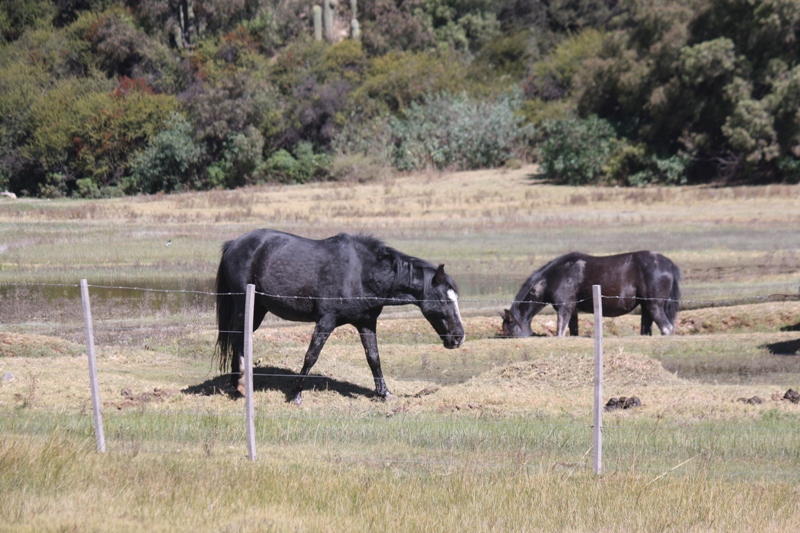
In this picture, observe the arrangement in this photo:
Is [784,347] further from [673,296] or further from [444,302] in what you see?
[444,302]

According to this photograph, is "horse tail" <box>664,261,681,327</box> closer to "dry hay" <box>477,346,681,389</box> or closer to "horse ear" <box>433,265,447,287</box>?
"dry hay" <box>477,346,681,389</box>

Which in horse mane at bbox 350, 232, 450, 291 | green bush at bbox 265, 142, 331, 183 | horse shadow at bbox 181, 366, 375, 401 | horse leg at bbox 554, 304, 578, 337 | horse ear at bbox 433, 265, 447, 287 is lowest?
horse shadow at bbox 181, 366, 375, 401

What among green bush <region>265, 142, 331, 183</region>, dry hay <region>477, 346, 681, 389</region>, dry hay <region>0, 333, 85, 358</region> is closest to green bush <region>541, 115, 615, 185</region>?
green bush <region>265, 142, 331, 183</region>

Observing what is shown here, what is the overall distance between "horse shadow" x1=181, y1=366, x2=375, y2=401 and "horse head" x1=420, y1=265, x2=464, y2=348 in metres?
1.52

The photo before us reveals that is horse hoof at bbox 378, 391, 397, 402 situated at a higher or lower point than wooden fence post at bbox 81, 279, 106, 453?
lower

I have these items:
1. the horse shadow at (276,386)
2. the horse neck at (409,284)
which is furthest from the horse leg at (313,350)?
the horse neck at (409,284)

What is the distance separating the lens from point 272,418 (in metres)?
11.7

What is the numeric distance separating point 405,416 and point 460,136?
50.8 metres

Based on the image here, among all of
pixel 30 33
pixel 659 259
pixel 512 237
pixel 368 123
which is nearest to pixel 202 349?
pixel 659 259

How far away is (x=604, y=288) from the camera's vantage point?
19.9 m

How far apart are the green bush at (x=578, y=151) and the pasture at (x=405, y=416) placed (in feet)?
67.0

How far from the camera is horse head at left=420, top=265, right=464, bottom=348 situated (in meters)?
13.4

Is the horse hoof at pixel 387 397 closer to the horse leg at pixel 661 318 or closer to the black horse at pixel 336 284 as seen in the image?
the black horse at pixel 336 284

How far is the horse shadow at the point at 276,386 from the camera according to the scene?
44.0ft
